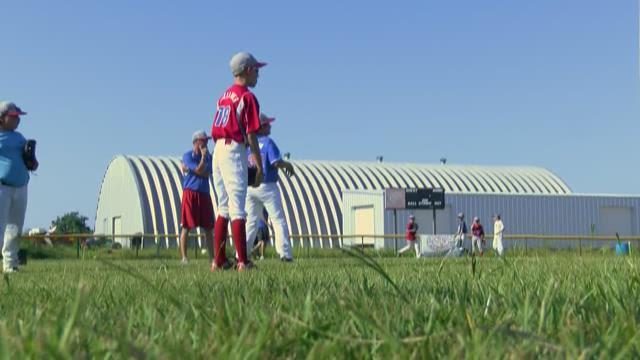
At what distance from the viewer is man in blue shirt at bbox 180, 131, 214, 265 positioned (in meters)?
12.2

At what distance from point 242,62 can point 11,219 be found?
9.84 feet

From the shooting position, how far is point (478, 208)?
46.3m

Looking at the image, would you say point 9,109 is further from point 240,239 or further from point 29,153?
point 240,239

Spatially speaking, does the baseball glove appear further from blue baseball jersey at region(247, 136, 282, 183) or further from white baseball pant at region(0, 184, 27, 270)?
blue baseball jersey at region(247, 136, 282, 183)

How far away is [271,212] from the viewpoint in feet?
35.2

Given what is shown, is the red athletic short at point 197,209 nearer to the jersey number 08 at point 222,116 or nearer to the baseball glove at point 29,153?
the baseball glove at point 29,153

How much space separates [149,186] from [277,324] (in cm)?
5105

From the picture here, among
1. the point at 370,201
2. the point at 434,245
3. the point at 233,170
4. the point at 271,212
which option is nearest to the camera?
the point at 233,170

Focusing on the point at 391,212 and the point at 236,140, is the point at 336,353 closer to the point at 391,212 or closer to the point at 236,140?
the point at 236,140

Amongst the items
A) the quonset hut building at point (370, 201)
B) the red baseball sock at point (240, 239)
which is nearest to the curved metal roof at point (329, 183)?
the quonset hut building at point (370, 201)

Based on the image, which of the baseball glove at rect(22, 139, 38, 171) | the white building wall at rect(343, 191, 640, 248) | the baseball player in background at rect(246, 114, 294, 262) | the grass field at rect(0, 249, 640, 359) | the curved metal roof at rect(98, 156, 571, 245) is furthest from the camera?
the curved metal roof at rect(98, 156, 571, 245)

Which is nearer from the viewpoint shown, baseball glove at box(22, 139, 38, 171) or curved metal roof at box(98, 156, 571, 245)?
baseball glove at box(22, 139, 38, 171)

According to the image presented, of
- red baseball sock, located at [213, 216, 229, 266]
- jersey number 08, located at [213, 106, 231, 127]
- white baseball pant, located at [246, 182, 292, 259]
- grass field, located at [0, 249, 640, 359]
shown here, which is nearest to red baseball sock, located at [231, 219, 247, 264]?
red baseball sock, located at [213, 216, 229, 266]

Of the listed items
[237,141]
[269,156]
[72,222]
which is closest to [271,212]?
[269,156]
